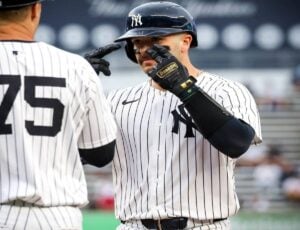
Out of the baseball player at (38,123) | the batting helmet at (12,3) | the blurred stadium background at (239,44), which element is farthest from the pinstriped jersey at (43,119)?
the blurred stadium background at (239,44)

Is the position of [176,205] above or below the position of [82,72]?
below

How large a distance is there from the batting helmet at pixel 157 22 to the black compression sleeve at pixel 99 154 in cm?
93

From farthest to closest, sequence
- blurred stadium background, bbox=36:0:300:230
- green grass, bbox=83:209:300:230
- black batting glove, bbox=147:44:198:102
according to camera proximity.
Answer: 1. blurred stadium background, bbox=36:0:300:230
2. green grass, bbox=83:209:300:230
3. black batting glove, bbox=147:44:198:102

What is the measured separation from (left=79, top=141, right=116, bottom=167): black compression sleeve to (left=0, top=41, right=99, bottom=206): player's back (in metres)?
0.11

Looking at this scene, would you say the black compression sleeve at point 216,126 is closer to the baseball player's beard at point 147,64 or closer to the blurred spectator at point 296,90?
the baseball player's beard at point 147,64

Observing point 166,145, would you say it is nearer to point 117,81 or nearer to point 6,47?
point 6,47

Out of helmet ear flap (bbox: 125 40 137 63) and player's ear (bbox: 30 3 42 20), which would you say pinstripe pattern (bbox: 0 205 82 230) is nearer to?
player's ear (bbox: 30 3 42 20)

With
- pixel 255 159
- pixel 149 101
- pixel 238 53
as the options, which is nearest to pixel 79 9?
pixel 238 53

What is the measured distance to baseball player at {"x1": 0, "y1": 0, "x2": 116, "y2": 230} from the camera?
3.40 m

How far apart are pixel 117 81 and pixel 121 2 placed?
1140mm

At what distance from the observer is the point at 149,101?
15.1 ft

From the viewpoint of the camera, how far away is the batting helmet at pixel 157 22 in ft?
14.8

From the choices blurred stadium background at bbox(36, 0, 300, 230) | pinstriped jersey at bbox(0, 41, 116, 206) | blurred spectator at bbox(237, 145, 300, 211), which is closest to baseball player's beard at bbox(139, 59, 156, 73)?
pinstriped jersey at bbox(0, 41, 116, 206)

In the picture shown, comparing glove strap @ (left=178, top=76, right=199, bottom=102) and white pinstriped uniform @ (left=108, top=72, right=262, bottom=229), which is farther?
white pinstriped uniform @ (left=108, top=72, right=262, bottom=229)
